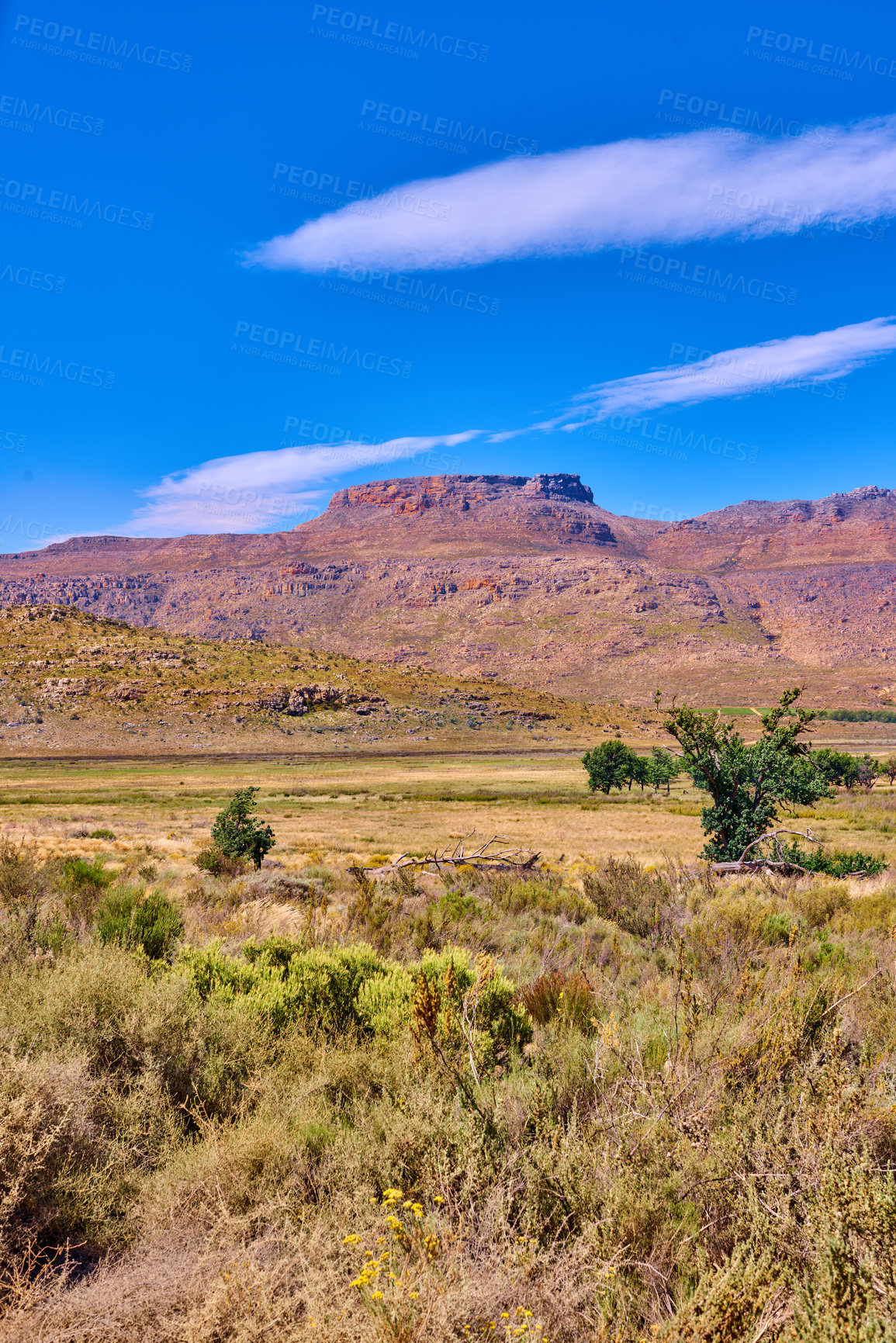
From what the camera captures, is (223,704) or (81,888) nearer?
(81,888)

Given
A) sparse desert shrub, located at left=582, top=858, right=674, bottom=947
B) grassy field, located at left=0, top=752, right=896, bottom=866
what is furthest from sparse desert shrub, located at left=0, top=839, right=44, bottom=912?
grassy field, located at left=0, top=752, right=896, bottom=866

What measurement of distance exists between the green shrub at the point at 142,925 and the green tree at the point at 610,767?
50300 millimetres

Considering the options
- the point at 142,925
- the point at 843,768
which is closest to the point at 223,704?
the point at 843,768

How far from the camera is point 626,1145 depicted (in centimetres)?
304

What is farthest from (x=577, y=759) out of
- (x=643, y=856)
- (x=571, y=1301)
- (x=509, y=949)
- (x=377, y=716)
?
(x=571, y=1301)

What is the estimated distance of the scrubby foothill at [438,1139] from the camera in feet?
7.39

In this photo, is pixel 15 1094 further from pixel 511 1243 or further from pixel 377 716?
Answer: pixel 377 716

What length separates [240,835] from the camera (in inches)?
690

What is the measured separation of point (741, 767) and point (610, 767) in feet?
137

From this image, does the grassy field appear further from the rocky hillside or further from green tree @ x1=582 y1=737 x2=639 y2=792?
the rocky hillside

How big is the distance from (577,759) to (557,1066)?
8304 cm

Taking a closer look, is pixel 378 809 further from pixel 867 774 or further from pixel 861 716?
pixel 861 716

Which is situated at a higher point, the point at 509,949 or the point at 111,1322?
the point at 111,1322

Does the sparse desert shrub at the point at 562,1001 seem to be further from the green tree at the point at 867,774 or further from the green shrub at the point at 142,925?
the green tree at the point at 867,774
